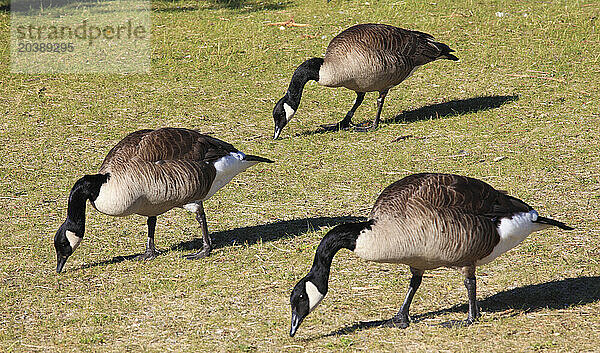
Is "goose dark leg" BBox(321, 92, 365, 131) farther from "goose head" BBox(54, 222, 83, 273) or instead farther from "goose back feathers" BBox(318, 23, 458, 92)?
"goose head" BBox(54, 222, 83, 273)

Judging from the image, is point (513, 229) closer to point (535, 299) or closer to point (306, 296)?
point (535, 299)

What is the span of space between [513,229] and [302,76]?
216 inches

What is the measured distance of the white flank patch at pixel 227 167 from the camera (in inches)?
280

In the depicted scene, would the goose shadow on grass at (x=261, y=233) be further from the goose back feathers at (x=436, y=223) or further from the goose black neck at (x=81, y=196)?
the goose back feathers at (x=436, y=223)

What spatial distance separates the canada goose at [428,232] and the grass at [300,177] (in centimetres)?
52

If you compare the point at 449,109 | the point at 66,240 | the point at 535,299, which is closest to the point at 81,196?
the point at 66,240

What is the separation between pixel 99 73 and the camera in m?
13.7

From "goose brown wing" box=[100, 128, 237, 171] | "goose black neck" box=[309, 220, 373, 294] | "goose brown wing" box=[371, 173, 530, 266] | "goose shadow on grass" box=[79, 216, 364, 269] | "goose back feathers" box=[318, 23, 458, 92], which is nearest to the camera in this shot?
"goose black neck" box=[309, 220, 373, 294]

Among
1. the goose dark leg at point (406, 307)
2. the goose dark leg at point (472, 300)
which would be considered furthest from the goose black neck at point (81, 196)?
the goose dark leg at point (472, 300)

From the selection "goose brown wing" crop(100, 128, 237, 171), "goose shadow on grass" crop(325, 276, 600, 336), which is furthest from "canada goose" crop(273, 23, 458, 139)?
"goose shadow on grass" crop(325, 276, 600, 336)

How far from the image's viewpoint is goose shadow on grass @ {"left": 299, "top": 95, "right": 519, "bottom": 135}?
11227 mm

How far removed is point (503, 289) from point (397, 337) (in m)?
1.27

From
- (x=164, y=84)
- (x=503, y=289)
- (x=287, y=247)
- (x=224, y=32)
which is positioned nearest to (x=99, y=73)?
(x=164, y=84)

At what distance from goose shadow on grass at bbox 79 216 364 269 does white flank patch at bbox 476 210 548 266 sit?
2.51 m
